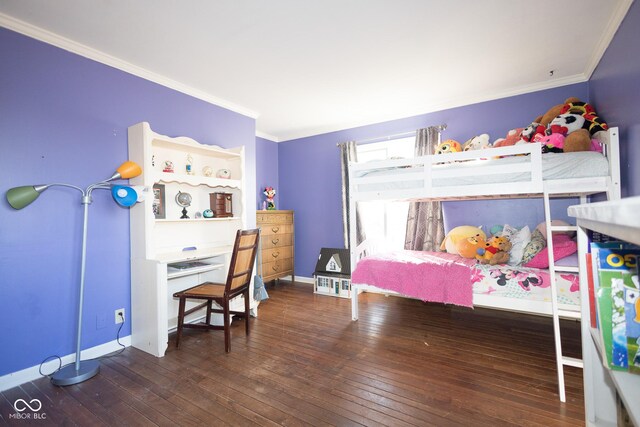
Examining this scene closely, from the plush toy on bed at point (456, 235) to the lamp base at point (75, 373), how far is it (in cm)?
340

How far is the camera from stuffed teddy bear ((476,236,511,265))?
2.56m

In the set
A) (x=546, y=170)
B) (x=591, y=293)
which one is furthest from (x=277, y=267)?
(x=591, y=293)

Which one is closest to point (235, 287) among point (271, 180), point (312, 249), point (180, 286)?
point (180, 286)

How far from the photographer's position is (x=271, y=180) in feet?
16.3

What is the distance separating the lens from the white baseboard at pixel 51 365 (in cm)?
197

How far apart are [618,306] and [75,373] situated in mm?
2931

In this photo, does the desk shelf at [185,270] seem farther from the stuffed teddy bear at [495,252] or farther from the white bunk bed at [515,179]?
the stuffed teddy bear at [495,252]

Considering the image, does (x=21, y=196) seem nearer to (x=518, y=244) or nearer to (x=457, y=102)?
(x=518, y=244)

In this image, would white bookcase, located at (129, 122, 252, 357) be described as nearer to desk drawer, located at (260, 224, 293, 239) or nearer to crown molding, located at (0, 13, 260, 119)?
crown molding, located at (0, 13, 260, 119)

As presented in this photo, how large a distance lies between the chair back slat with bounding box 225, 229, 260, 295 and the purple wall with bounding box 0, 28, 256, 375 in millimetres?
975

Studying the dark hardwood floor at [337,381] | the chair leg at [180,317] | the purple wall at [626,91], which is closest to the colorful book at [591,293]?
the dark hardwood floor at [337,381]

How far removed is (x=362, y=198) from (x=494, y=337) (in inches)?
68.3

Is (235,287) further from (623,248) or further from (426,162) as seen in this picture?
(623,248)

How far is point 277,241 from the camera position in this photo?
14.5ft
